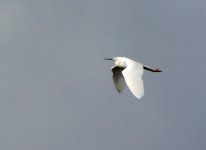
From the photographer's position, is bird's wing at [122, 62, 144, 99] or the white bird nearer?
bird's wing at [122, 62, 144, 99]

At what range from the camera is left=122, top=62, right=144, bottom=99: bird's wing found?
4659 cm

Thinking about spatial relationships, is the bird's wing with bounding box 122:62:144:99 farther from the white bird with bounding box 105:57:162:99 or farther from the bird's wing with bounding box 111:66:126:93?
the bird's wing with bounding box 111:66:126:93

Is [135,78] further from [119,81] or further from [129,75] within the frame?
[119,81]

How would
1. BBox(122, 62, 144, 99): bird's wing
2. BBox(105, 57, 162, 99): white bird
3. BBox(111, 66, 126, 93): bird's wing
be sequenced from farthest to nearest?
1. BBox(111, 66, 126, 93): bird's wing
2. BBox(105, 57, 162, 99): white bird
3. BBox(122, 62, 144, 99): bird's wing

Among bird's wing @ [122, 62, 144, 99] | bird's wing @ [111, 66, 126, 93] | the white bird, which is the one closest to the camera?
bird's wing @ [122, 62, 144, 99]

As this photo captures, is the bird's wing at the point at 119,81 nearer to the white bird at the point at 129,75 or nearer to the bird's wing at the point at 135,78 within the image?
the white bird at the point at 129,75

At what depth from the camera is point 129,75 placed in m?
49.3

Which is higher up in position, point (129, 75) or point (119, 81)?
point (129, 75)

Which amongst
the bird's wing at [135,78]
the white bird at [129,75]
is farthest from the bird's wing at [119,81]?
the bird's wing at [135,78]

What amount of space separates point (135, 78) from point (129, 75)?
Answer: 2.36ft

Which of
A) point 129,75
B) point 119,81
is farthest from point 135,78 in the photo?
point 119,81

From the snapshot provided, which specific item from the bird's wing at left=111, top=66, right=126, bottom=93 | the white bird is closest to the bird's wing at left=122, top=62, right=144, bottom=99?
the white bird

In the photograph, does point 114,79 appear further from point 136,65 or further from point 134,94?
point 134,94

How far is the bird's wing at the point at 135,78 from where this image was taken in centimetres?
4659
